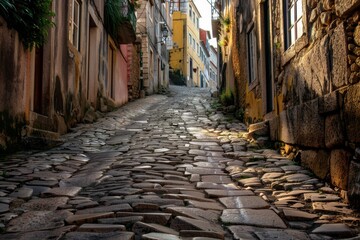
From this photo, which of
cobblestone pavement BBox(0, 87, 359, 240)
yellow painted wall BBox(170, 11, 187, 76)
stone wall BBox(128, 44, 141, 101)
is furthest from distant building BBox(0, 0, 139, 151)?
yellow painted wall BBox(170, 11, 187, 76)

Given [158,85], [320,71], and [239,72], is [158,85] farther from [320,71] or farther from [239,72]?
[320,71]

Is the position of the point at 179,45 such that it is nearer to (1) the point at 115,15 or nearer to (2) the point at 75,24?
(1) the point at 115,15

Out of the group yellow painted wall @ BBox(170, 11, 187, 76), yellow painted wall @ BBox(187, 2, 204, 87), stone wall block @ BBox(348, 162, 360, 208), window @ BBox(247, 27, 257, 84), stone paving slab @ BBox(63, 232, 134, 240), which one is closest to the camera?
stone paving slab @ BBox(63, 232, 134, 240)

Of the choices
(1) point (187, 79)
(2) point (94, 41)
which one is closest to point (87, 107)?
(2) point (94, 41)

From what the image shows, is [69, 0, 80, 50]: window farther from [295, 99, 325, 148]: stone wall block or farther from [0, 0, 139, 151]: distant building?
[295, 99, 325, 148]: stone wall block

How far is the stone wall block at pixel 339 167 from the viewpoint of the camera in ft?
11.7

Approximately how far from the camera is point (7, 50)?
18.7 ft

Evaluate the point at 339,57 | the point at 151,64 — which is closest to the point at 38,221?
the point at 339,57

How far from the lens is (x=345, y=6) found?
11.6ft

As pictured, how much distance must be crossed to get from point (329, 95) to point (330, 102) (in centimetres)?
9

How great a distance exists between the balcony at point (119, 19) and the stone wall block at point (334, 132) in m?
10.5

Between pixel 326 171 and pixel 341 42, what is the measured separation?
133cm

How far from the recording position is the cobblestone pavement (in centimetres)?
266

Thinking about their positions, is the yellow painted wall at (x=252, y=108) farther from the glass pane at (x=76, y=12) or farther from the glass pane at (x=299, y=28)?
the glass pane at (x=76, y=12)
